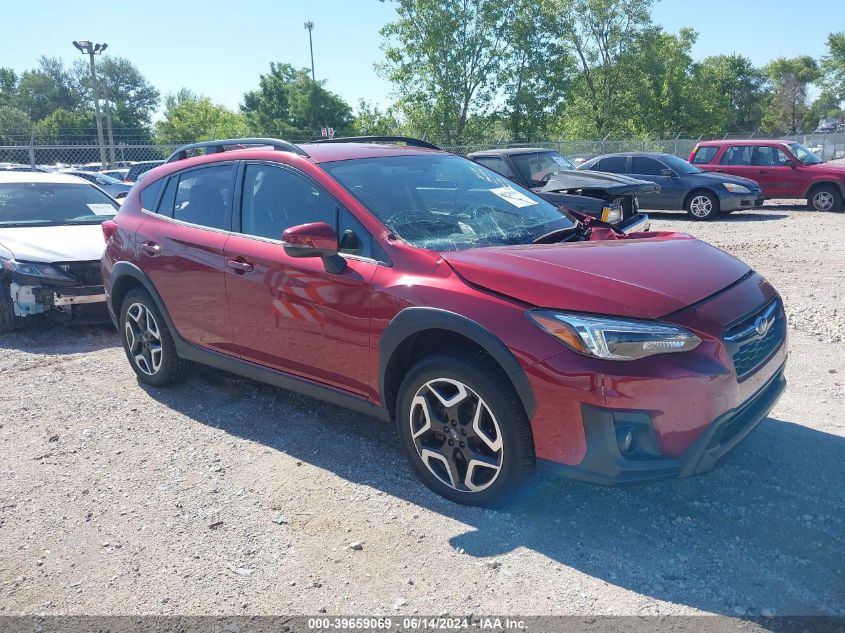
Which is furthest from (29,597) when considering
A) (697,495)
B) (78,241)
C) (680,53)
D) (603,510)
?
(680,53)

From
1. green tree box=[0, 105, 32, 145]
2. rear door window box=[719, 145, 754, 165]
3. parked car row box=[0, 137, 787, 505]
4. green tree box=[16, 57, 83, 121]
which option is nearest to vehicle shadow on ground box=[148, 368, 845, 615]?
parked car row box=[0, 137, 787, 505]

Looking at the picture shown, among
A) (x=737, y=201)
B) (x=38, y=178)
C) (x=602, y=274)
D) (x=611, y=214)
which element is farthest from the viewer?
(x=737, y=201)

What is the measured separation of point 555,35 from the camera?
1516 inches

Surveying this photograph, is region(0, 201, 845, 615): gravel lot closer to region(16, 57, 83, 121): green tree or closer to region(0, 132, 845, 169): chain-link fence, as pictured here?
region(0, 132, 845, 169): chain-link fence

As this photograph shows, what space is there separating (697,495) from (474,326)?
1.43m

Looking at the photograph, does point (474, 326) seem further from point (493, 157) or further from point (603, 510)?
point (493, 157)

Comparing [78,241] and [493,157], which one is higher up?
[493,157]

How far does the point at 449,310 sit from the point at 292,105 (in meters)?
52.1

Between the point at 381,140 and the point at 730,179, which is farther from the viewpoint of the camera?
the point at 730,179

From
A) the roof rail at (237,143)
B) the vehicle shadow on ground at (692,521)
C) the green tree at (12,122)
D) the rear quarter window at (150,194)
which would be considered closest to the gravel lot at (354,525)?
the vehicle shadow on ground at (692,521)

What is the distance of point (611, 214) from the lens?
8.58 meters

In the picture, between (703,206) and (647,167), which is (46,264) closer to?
(647,167)

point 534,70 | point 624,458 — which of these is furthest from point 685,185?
point 534,70

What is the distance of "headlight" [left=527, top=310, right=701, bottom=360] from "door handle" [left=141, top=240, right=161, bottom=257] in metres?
3.09
